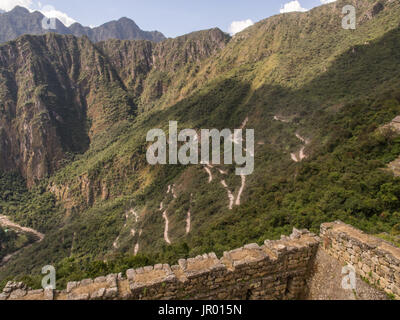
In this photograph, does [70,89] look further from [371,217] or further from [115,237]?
[371,217]

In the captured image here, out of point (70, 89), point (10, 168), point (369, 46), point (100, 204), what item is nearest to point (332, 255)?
point (369, 46)

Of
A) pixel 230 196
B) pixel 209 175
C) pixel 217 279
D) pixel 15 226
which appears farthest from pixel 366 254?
pixel 15 226

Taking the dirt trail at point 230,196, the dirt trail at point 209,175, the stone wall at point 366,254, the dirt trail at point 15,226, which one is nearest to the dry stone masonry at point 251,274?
the stone wall at point 366,254

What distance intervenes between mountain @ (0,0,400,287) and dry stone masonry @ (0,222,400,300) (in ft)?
19.9

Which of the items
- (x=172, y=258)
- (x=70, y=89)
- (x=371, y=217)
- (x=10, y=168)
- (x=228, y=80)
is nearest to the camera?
(x=371, y=217)

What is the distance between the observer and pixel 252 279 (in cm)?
772

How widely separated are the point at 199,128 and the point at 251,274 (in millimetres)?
75235

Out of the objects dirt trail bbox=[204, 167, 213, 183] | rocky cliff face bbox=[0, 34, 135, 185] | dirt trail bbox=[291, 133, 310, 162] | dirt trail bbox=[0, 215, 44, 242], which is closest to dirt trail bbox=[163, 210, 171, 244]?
dirt trail bbox=[204, 167, 213, 183]

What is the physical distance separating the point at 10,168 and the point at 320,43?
6649 inches

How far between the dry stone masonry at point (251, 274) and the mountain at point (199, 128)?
607 cm

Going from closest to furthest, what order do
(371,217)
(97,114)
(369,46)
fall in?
(371,217)
(369,46)
(97,114)

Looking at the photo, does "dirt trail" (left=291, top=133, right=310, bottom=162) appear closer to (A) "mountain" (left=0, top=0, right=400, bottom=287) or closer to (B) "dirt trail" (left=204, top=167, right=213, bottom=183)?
(A) "mountain" (left=0, top=0, right=400, bottom=287)

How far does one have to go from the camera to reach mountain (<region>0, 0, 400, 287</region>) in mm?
20625

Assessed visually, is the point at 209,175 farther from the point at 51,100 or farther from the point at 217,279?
the point at 51,100
